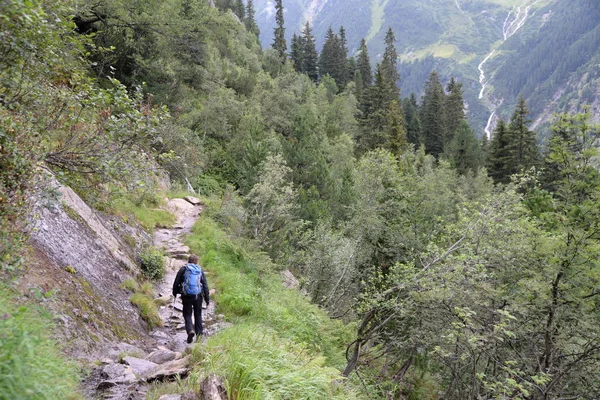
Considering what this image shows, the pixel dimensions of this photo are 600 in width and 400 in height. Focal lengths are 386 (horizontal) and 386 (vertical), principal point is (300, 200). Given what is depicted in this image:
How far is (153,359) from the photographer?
589 centimetres

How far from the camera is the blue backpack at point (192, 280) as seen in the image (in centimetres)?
761

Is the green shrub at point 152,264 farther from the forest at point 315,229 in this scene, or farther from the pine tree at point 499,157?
the pine tree at point 499,157

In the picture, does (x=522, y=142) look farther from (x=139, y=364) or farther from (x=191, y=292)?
(x=139, y=364)

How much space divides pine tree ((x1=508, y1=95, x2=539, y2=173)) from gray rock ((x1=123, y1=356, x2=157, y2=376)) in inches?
1716

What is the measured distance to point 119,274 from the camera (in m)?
8.55

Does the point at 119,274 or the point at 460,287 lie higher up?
the point at 119,274

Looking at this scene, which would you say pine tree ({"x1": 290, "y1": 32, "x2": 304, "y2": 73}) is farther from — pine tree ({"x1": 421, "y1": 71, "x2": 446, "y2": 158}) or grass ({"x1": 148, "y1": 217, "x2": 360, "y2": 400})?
grass ({"x1": 148, "y1": 217, "x2": 360, "y2": 400})

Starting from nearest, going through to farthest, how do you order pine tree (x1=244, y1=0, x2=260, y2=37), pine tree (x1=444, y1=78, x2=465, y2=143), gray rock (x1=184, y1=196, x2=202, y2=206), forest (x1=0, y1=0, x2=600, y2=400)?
forest (x1=0, y1=0, x2=600, y2=400) → gray rock (x1=184, y1=196, x2=202, y2=206) → pine tree (x1=444, y1=78, x2=465, y2=143) → pine tree (x1=244, y1=0, x2=260, y2=37)

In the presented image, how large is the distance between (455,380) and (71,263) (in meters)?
12.4

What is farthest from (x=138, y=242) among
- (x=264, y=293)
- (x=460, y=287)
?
(x=460, y=287)

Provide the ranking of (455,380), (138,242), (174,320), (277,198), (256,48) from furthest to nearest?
(256,48)
(277,198)
(455,380)
(138,242)
(174,320)

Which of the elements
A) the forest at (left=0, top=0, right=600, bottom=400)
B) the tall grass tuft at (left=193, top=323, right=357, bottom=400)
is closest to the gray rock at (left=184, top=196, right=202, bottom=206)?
the forest at (left=0, top=0, right=600, bottom=400)

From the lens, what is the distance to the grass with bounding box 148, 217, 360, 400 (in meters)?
4.18

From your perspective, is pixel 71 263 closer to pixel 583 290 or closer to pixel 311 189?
pixel 583 290
